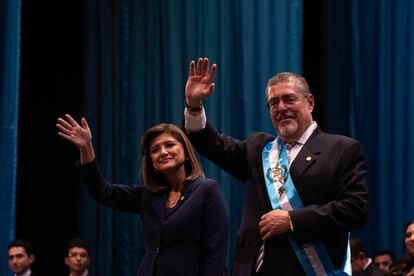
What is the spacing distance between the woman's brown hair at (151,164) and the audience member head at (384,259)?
10.7 ft

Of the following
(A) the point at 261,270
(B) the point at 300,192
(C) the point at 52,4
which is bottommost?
(A) the point at 261,270

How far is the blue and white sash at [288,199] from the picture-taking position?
2.71m

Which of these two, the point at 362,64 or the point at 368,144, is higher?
the point at 362,64

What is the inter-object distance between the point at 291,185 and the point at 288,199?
0.04 meters

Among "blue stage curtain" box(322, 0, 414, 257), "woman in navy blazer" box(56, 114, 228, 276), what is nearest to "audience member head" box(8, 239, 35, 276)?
"blue stage curtain" box(322, 0, 414, 257)

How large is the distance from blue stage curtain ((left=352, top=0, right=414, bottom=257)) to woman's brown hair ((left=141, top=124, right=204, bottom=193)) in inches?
137

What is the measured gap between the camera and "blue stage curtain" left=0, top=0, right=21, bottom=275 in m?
6.29

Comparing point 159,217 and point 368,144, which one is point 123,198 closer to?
point 159,217

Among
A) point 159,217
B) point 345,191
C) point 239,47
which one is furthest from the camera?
point 239,47

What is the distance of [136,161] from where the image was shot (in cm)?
724

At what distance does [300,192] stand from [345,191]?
150mm

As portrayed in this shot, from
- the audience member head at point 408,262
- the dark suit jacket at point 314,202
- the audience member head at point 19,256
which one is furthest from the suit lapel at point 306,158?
the audience member head at point 19,256

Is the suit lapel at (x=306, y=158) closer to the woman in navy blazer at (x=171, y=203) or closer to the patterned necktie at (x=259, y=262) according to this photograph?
the patterned necktie at (x=259, y=262)

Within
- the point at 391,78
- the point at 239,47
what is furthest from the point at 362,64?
the point at 239,47
